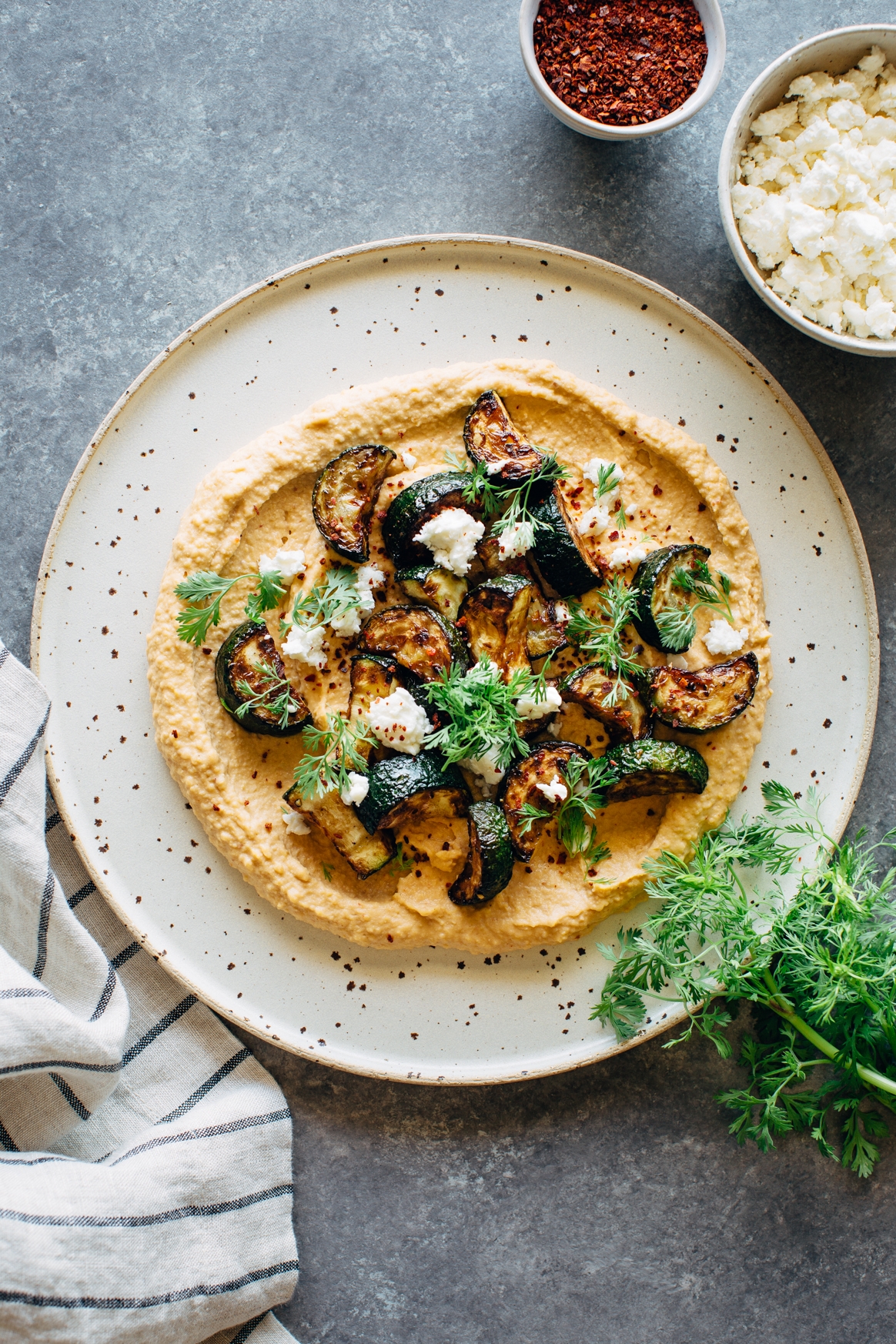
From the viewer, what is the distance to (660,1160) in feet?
11.2

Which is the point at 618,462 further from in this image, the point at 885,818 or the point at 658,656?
the point at 885,818

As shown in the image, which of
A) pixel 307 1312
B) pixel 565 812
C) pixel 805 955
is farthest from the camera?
pixel 307 1312

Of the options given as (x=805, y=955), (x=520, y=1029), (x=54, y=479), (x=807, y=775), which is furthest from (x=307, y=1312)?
(x=54, y=479)

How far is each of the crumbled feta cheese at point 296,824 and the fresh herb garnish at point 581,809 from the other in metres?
0.81

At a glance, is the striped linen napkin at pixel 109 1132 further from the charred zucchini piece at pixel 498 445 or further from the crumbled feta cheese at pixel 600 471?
the crumbled feta cheese at pixel 600 471

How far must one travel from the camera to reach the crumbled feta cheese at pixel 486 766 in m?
2.98

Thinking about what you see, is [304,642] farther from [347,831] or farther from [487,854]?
[487,854]

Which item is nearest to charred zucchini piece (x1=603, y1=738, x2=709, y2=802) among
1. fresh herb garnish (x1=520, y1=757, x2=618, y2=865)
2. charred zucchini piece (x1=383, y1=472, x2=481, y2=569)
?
fresh herb garnish (x1=520, y1=757, x2=618, y2=865)

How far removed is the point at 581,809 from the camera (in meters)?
3.13

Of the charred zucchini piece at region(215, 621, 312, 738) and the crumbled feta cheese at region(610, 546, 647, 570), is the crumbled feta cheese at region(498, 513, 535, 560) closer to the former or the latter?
the crumbled feta cheese at region(610, 546, 647, 570)

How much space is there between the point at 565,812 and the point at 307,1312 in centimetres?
230

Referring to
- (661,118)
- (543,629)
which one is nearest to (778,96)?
(661,118)

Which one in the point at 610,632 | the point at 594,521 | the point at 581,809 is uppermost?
the point at 594,521

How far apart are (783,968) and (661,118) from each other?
124 inches
